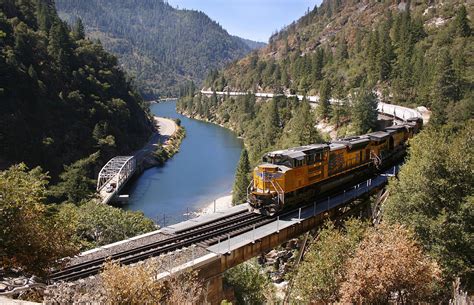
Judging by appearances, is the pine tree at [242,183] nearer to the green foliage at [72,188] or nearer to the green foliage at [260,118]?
the green foliage at [260,118]

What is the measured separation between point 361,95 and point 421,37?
46.7 meters

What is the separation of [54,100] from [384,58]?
210ft

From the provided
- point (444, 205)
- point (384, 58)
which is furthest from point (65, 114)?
point (444, 205)

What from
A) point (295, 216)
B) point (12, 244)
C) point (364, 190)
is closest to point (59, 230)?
point (12, 244)

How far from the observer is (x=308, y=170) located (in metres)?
24.1

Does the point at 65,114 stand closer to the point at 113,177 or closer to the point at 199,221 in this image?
the point at 113,177

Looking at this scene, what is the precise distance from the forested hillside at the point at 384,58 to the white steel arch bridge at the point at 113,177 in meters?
38.1

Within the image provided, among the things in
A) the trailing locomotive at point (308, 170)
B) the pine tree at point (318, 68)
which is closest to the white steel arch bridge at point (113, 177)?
the trailing locomotive at point (308, 170)

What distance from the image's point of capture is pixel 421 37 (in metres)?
84.9

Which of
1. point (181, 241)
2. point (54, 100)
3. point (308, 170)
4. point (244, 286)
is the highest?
point (54, 100)

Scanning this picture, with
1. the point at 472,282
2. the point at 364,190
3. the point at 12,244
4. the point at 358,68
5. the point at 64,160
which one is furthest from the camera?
the point at 358,68

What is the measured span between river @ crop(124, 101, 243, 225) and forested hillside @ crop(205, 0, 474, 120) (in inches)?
1011

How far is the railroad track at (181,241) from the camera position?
15.3 metres

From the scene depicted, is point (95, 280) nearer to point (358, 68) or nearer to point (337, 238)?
point (337, 238)
